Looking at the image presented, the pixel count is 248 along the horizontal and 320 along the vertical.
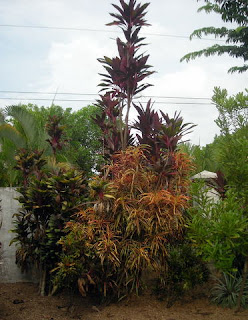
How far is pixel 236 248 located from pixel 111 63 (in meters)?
3.65

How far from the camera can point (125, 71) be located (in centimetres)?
677

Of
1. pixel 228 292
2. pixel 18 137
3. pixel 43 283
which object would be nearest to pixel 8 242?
pixel 43 283

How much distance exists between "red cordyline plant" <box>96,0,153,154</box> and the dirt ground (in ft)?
8.00

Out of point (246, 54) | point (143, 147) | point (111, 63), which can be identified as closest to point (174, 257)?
point (143, 147)

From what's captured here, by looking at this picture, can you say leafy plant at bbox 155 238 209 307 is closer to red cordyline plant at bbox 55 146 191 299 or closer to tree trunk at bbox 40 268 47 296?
red cordyline plant at bbox 55 146 191 299

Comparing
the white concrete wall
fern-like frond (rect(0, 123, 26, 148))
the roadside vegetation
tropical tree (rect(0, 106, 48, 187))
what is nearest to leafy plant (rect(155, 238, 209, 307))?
the roadside vegetation

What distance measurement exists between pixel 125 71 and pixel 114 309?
12.3ft

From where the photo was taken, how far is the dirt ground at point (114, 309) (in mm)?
5371

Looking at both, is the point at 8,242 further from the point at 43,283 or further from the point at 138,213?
the point at 138,213

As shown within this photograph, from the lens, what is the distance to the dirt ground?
5.37 meters

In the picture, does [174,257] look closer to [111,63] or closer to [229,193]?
[229,193]

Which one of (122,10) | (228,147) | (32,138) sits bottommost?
(228,147)

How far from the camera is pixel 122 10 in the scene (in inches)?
280

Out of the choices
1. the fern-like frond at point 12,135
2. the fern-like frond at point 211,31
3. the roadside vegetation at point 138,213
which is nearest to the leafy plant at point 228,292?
the roadside vegetation at point 138,213
